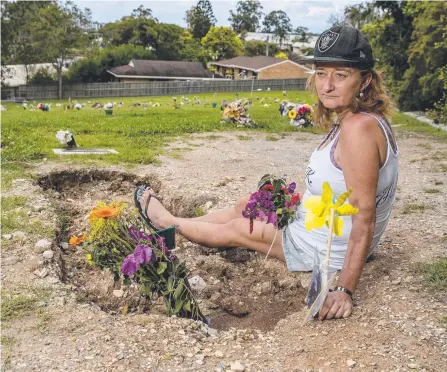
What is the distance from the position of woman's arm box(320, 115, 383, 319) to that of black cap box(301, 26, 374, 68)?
1.02 feet

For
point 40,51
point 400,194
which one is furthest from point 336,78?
point 40,51

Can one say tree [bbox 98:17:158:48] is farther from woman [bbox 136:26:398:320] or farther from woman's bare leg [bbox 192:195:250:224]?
woman [bbox 136:26:398:320]

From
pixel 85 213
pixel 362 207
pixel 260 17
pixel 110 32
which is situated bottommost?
pixel 85 213

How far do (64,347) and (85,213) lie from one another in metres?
2.88

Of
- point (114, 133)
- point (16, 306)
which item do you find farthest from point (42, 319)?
point (114, 133)

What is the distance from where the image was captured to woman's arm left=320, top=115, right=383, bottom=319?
2520 mm

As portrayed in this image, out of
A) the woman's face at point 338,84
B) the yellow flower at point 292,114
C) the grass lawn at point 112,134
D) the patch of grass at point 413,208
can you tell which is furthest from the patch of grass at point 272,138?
the woman's face at point 338,84

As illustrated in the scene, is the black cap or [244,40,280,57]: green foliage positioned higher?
[244,40,280,57]: green foliage

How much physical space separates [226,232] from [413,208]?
2.11m

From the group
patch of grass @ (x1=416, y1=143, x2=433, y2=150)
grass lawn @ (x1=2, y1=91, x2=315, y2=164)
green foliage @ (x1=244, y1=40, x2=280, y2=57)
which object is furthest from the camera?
green foliage @ (x1=244, y1=40, x2=280, y2=57)

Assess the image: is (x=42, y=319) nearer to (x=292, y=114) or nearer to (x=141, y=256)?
(x=141, y=256)

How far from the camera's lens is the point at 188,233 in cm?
370

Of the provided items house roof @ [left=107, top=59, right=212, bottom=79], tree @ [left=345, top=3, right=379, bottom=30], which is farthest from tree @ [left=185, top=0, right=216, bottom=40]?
tree @ [left=345, top=3, right=379, bottom=30]

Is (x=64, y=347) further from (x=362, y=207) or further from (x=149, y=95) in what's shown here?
(x=149, y=95)
